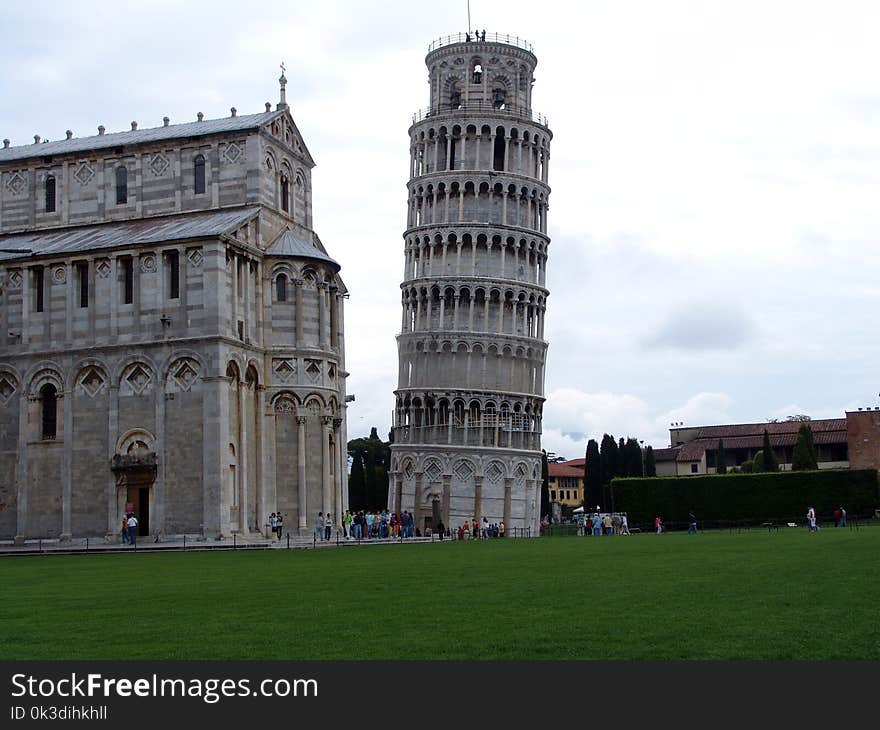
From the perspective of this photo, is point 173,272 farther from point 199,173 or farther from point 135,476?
point 135,476

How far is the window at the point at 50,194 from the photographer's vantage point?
62.6m

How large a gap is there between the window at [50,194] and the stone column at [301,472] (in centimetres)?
1598

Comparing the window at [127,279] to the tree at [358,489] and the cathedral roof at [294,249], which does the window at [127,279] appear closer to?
the cathedral roof at [294,249]

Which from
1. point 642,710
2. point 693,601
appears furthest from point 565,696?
point 693,601

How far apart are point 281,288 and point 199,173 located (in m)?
6.53

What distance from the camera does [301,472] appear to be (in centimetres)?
5797

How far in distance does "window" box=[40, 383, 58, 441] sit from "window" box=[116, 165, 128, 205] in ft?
32.0

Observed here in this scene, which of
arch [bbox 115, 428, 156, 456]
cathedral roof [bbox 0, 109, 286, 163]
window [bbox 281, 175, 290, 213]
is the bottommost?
arch [bbox 115, 428, 156, 456]

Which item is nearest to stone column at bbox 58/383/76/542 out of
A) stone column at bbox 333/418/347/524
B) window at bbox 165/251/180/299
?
window at bbox 165/251/180/299

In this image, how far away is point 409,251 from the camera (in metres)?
96.6

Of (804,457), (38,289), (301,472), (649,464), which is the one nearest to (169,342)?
(38,289)

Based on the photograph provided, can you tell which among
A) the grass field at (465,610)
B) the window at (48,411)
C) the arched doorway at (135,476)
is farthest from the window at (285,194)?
the grass field at (465,610)

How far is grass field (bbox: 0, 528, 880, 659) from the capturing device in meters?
14.8

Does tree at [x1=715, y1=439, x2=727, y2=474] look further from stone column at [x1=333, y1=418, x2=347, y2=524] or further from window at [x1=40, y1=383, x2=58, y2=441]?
window at [x1=40, y1=383, x2=58, y2=441]
